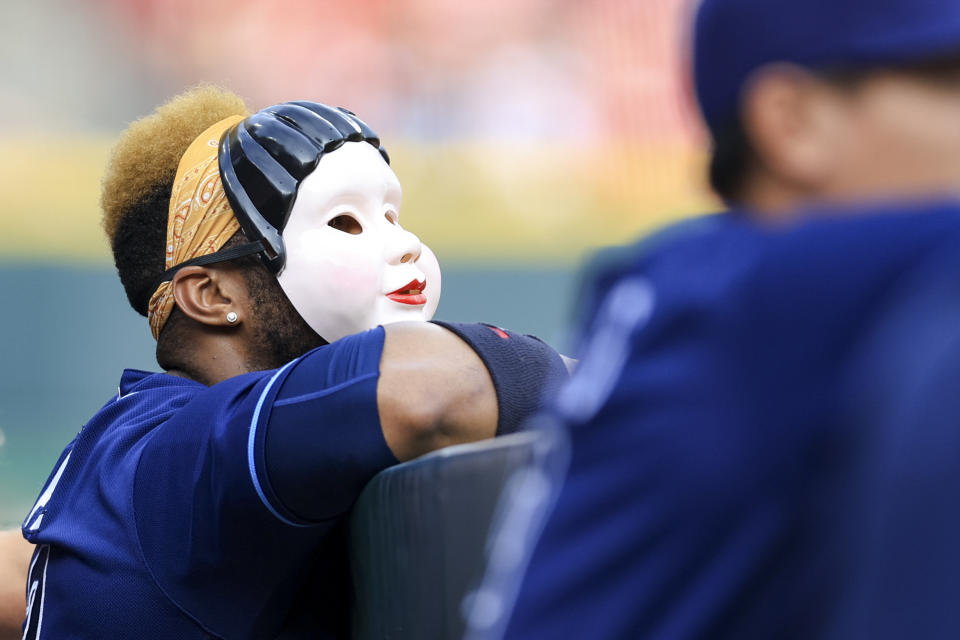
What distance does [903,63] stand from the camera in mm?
598

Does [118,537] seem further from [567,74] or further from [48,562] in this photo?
[567,74]

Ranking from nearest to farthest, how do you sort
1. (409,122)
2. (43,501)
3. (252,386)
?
(252,386)
(43,501)
(409,122)

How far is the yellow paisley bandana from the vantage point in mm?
1914

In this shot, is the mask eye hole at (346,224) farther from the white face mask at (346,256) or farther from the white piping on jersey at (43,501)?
the white piping on jersey at (43,501)

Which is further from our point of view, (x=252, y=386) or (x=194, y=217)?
(x=194, y=217)

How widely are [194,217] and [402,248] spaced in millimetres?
361

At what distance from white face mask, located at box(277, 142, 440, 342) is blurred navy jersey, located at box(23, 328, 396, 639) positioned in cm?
24

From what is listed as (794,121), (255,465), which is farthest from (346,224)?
(794,121)

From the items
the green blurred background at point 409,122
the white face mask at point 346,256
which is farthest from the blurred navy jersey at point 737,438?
the green blurred background at point 409,122

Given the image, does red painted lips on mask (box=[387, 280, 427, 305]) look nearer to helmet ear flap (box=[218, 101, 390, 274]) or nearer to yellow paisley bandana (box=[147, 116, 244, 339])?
helmet ear flap (box=[218, 101, 390, 274])

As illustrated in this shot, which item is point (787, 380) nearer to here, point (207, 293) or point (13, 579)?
point (207, 293)

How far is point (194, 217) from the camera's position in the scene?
1943 mm

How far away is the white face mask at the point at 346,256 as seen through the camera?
5.96 ft

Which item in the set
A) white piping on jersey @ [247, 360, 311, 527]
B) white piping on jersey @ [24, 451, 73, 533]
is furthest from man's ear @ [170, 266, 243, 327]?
white piping on jersey @ [247, 360, 311, 527]
